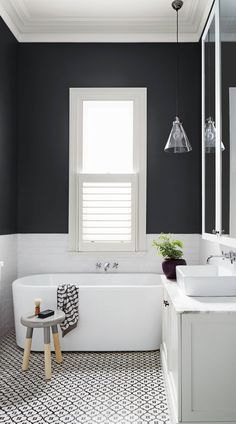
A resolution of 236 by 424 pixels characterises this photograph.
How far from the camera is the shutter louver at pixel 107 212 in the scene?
4512 mm

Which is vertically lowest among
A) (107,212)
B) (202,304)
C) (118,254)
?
(202,304)

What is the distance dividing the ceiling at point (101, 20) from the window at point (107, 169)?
677 mm

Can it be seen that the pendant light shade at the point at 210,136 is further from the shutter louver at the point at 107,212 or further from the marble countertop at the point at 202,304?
the marble countertop at the point at 202,304

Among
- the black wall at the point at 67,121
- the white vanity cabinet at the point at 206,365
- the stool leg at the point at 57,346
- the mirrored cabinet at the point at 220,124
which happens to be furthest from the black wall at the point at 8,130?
the white vanity cabinet at the point at 206,365

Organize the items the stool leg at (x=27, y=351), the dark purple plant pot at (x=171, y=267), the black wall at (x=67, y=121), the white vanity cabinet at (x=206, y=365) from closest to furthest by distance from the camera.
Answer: the white vanity cabinet at (x=206, y=365), the stool leg at (x=27, y=351), the dark purple plant pot at (x=171, y=267), the black wall at (x=67, y=121)

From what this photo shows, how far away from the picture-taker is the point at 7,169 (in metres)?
4.34

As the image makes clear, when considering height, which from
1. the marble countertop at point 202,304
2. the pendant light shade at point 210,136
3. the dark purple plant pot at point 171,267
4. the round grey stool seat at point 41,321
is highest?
the pendant light shade at point 210,136

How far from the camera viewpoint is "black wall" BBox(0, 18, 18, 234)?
4176 mm

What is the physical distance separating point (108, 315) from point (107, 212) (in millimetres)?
1278

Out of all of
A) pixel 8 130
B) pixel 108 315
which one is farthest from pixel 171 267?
pixel 8 130

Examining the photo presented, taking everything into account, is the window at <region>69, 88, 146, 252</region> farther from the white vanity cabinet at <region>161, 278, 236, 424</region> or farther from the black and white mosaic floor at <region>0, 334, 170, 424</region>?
the white vanity cabinet at <region>161, 278, 236, 424</region>

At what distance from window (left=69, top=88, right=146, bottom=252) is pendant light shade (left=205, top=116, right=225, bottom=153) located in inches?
37.6

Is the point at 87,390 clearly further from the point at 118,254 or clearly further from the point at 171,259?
the point at 118,254

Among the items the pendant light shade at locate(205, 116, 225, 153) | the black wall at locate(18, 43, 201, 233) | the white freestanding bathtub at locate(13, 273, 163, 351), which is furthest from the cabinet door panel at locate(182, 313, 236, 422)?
the black wall at locate(18, 43, 201, 233)
